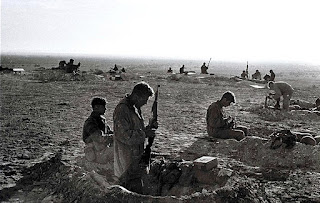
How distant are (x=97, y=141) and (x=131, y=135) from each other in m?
1.61

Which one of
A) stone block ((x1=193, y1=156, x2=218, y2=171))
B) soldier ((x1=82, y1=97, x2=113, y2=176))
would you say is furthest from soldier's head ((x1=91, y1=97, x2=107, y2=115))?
stone block ((x1=193, y1=156, x2=218, y2=171))

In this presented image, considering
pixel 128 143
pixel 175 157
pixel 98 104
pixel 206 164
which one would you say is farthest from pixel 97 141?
pixel 175 157

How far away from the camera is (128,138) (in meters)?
4.72

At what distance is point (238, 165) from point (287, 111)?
8125 millimetres

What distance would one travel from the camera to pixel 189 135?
10.0 metres

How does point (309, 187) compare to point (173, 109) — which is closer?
point (309, 187)

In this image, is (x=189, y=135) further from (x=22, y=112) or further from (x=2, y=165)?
(x=22, y=112)

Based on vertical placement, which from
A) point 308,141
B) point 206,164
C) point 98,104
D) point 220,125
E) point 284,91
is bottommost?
point 308,141

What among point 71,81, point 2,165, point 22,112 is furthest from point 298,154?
point 71,81

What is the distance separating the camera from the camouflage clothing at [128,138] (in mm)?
4723

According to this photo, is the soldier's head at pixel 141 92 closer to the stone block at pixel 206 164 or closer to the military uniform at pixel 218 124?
the stone block at pixel 206 164

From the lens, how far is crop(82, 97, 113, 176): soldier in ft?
20.0

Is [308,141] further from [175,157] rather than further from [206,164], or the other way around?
[206,164]

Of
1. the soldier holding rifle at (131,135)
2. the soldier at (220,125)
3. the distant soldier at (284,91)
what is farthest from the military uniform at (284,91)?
the soldier holding rifle at (131,135)
